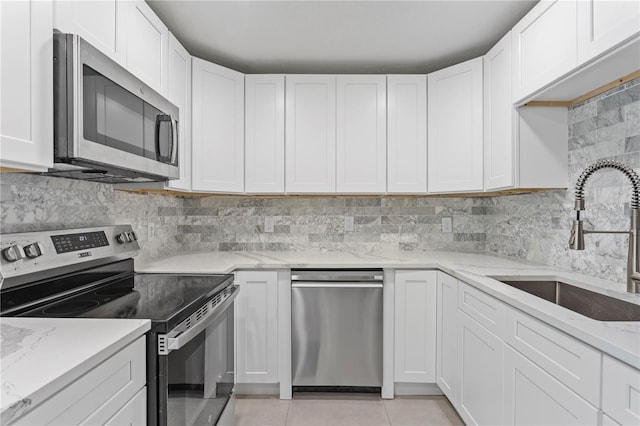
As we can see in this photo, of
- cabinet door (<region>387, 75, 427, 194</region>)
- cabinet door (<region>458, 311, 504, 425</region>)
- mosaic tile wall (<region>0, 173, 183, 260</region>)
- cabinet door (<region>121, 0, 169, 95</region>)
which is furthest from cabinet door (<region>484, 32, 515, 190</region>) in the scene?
mosaic tile wall (<region>0, 173, 183, 260</region>)

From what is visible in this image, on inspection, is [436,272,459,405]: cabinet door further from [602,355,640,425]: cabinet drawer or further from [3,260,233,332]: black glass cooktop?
[3,260,233,332]: black glass cooktop

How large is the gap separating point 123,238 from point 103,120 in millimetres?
791

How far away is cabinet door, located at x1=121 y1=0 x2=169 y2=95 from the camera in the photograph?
161cm

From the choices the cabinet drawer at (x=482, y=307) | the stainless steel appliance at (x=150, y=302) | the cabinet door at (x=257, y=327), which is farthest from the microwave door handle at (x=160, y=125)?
the cabinet drawer at (x=482, y=307)

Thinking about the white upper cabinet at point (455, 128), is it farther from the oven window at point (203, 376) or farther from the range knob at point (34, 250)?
the range knob at point (34, 250)

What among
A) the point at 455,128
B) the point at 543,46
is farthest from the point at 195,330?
the point at 455,128

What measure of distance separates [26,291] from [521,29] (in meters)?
2.56

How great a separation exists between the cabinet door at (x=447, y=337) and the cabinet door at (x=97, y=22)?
2.07m

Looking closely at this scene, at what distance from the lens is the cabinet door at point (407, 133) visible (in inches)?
102

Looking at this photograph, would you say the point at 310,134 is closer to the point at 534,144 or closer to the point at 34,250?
the point at 534,144

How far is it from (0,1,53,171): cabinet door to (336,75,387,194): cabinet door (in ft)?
5.93

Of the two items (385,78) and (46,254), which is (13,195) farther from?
(385,78)

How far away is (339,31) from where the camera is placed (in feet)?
7.04

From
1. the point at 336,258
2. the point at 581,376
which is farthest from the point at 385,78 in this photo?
the point at 581,376
